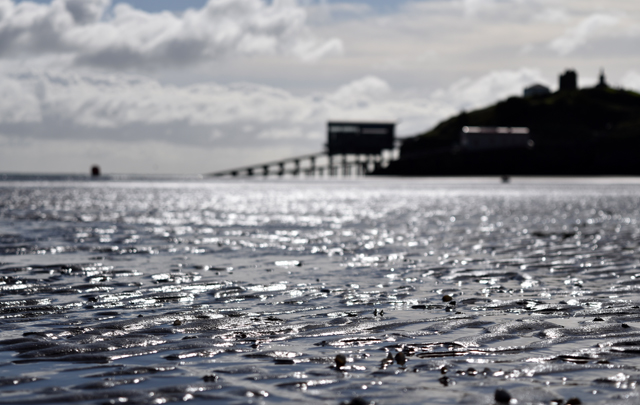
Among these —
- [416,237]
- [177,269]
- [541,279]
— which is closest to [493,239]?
[416,237]

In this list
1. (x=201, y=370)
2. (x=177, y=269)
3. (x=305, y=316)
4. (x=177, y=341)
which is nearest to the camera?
(x=201, y=370)

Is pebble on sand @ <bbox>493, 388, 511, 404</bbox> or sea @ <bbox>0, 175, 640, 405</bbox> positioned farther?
sea @ <bbox>0, 175, 640, 405</bbox>

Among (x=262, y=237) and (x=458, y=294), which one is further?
(x=262, y=237)

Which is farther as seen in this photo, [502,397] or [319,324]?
[319,324]

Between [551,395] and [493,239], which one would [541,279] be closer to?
[551,395]

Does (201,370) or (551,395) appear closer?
(551,395)

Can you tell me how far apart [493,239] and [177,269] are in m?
13.7

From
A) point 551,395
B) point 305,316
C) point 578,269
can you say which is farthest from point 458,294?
point 551,395

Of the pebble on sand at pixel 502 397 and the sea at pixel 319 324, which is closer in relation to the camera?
the pebble on sand at pixel 502 397

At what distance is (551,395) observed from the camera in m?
7.14

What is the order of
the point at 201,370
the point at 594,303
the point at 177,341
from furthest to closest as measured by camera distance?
the point at 594,303
the point at 177,341
the point at 201,370

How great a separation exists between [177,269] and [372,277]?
193 inches

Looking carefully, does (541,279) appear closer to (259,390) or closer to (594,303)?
(594,303)

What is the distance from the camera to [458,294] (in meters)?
14.0
